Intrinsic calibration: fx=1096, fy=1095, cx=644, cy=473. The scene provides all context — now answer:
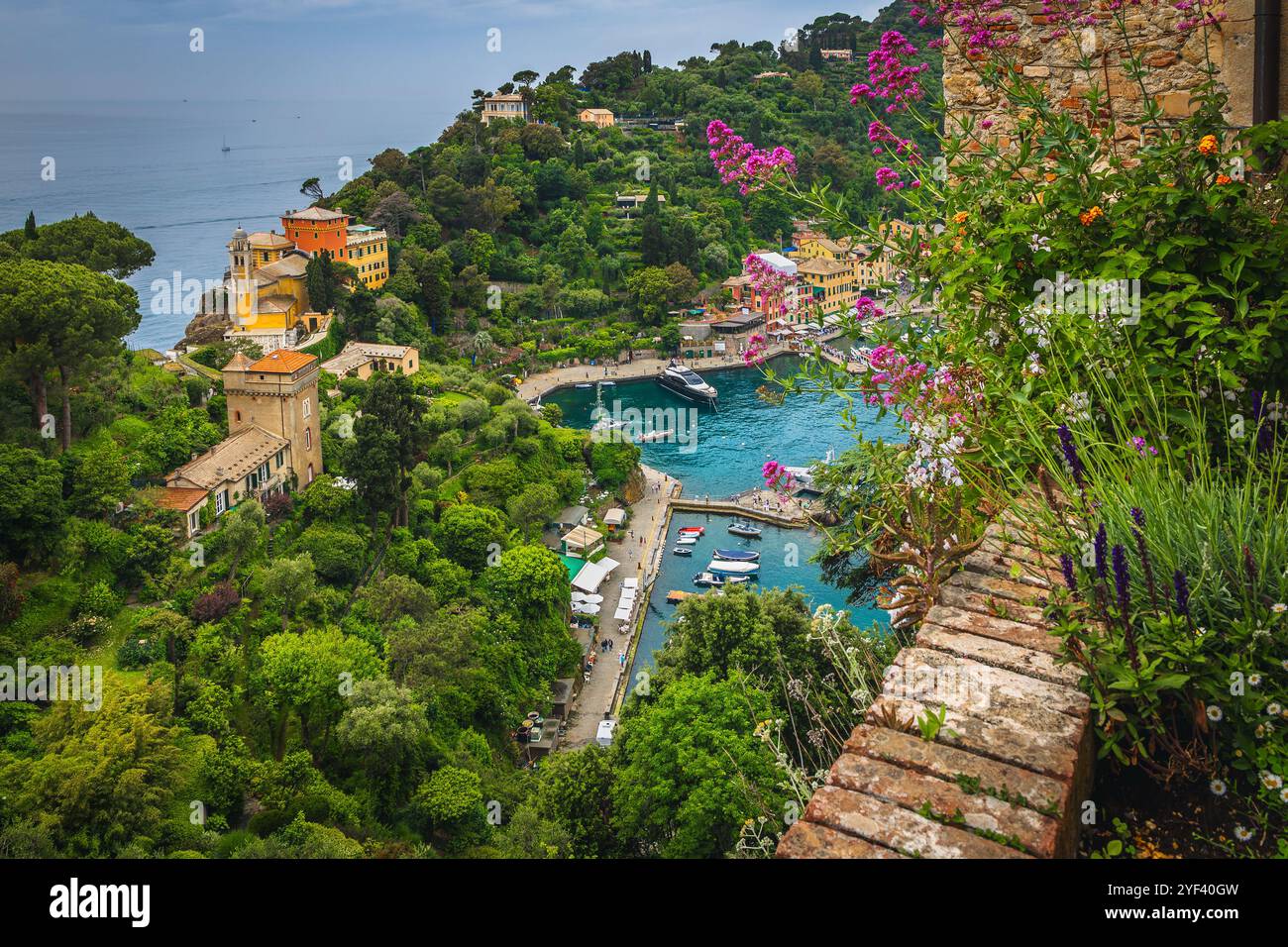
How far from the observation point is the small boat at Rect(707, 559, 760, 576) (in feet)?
79.0

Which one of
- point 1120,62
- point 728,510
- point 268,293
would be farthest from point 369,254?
point 1120,62

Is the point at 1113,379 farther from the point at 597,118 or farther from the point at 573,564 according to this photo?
the point at 597,118

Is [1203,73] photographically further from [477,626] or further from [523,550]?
[523,550]

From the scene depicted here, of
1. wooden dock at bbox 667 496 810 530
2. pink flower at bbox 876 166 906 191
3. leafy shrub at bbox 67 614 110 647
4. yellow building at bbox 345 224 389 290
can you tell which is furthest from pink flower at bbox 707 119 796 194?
yellow building at bbox 345 224 389 290

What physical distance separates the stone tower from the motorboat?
60.3 feet

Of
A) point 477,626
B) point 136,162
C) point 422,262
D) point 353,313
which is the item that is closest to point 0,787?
point 477,626

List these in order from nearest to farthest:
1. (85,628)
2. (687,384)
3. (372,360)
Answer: (85,628)
(372,360)
(687,384)

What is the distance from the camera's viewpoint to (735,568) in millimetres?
24203

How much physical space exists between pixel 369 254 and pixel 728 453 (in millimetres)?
13582

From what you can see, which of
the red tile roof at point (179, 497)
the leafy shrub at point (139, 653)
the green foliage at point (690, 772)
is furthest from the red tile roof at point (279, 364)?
the green foliage at point (690, 772)

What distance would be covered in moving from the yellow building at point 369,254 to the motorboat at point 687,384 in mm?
10371

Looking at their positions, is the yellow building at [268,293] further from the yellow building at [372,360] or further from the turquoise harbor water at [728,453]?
the turquoise harbor water at [728,453]

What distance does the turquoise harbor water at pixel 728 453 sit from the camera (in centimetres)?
2308
